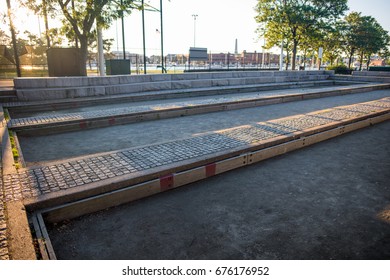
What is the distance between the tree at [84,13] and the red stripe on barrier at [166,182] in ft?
48.1

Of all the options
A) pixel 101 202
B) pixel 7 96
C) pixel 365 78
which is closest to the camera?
pixel 101 202

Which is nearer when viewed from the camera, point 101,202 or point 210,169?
point 101,202

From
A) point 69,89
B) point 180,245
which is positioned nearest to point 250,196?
point 180,245

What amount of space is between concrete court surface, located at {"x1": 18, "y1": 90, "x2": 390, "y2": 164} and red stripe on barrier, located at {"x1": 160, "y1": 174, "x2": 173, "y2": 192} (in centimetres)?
234

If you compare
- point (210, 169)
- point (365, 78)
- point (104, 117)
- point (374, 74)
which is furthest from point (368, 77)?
point (210, 169)

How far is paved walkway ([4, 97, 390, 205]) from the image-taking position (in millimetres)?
4270

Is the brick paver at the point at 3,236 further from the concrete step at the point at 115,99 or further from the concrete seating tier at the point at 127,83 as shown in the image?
the concrete seating tier at the point at 127,83

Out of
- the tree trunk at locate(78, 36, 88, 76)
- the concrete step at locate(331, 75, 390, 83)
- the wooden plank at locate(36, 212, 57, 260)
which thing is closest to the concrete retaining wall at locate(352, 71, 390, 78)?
the concrete step at locate(331, 75, 390, 83)

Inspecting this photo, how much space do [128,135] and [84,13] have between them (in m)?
13.2

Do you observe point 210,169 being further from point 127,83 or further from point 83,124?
point 127,83

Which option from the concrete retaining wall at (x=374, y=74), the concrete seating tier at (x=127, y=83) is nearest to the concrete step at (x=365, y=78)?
the concrete retaining wall at (x=374, y=74)

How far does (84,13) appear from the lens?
56.7 feet

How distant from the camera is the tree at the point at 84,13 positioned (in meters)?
16.8

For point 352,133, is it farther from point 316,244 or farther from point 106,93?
point 106,93
